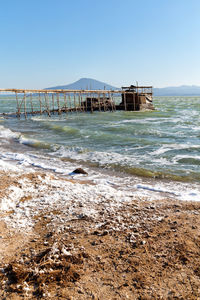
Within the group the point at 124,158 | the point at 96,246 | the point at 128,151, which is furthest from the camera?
the point at 128,151

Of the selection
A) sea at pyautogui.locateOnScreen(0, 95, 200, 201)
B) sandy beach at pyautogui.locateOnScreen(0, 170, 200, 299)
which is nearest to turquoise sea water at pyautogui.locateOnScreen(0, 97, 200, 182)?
sea at pyautogui.locateOnScreen(0, 95, 200, 201)

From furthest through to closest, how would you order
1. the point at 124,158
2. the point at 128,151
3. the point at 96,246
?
the point at 128,151 → the point at 124,158 → the point at 96,246

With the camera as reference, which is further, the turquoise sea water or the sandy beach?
the turquoise sea water

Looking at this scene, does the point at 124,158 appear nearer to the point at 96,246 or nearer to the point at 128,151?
the point at 128,151

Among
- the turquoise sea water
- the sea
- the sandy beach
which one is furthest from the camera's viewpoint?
the turquoise sea water

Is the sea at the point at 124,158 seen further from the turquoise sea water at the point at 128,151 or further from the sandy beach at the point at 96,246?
the sandy beach at the point at 96,246

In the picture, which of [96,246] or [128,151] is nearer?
[96,246]

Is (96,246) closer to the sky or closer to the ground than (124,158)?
closer to the sky

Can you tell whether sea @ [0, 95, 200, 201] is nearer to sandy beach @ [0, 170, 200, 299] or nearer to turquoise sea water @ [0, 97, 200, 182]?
turquoise sea water @ [0, 97, 200, 182]

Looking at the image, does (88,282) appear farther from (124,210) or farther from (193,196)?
(193,196)

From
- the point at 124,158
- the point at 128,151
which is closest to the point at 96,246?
the point at 124,158

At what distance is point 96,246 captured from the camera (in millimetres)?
3967

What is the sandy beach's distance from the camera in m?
3.08

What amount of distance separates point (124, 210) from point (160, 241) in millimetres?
1321
